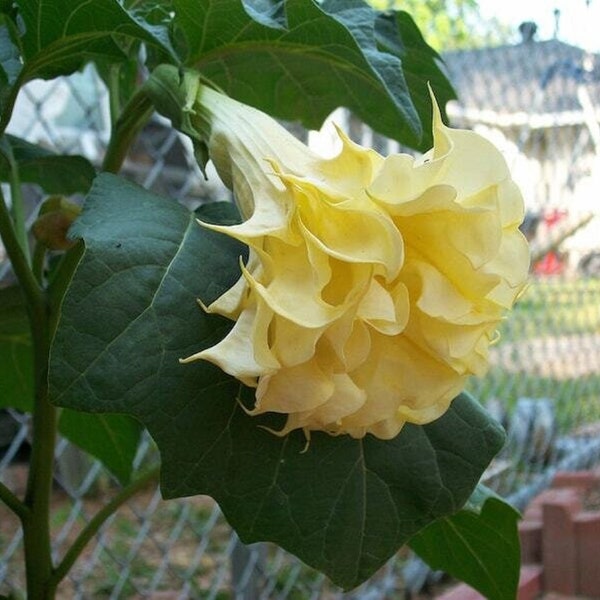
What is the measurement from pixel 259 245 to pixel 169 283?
79mm

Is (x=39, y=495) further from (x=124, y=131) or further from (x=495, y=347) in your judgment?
(x=495, y=347)

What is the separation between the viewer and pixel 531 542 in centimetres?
188

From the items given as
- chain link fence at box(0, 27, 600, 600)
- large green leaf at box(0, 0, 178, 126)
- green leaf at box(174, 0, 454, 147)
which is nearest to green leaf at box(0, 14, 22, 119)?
large green leaf at box(0, 0, 178, 126)

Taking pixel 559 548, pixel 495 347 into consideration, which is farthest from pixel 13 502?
pixel 495 347

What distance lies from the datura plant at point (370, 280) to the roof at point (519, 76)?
1843mm

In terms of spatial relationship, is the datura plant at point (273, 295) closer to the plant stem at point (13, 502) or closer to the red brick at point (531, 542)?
the plant stem at point (13, 502)

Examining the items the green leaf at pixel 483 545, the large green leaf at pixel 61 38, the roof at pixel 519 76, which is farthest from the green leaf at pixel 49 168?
the roof at pixel 519 76

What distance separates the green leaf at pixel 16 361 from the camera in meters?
0.72

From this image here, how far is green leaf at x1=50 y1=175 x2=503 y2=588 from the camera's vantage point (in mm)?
448

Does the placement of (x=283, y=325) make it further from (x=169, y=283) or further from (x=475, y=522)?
(x=475, y=522)

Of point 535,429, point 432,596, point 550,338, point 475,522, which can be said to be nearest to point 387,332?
point 475,522

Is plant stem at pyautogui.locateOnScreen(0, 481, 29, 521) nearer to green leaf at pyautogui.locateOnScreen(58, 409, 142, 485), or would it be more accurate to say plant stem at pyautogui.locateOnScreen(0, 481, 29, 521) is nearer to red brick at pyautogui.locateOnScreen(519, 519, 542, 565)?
green leaf at pyautogui.locateOnScreen(58, 409, 142, 485)

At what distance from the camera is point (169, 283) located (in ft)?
1.54

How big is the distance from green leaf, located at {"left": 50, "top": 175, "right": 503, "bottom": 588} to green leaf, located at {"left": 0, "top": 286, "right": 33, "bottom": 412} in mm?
237
